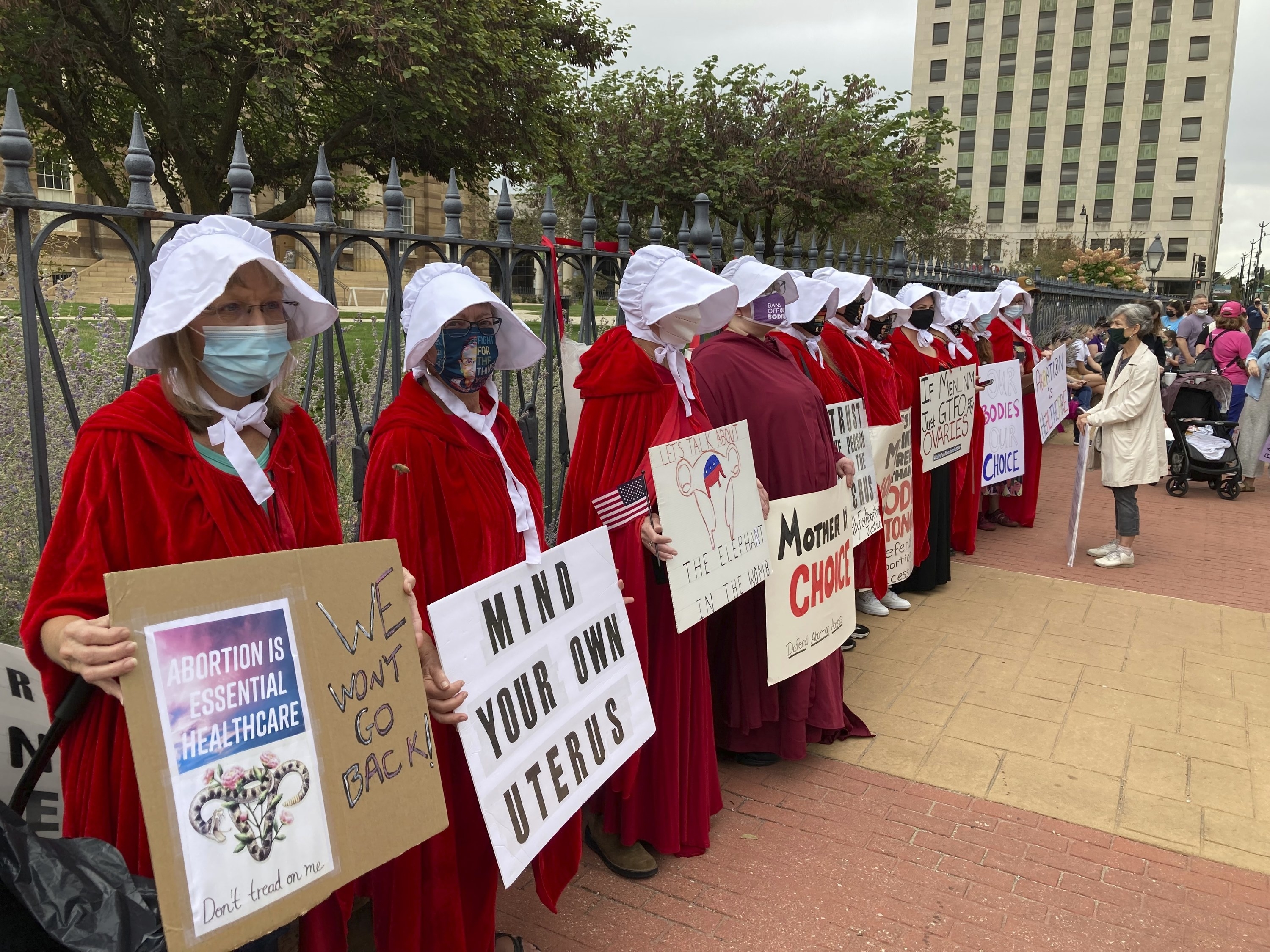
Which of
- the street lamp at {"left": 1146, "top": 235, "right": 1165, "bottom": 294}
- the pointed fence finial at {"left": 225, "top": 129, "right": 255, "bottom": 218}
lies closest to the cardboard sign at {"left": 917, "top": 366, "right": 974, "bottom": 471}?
the pointed fence finial at {"left": 225, "top": 129, "right": 255, "bottom": 218}

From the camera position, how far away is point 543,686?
2.56 meters

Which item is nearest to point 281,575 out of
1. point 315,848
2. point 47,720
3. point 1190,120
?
point 315,848

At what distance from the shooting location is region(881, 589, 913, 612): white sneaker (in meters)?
6.12

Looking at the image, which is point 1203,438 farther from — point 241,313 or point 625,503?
point 241,313

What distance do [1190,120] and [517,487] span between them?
3041 inches

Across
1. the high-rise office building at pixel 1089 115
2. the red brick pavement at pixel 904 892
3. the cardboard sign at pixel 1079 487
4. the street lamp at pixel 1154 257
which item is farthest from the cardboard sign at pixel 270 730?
the high-rise office building at pixel 1089 115

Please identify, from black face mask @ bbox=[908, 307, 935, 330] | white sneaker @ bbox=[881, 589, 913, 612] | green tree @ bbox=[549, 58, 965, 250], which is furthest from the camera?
green tree @ bbox=[549, 58, 965, 250]

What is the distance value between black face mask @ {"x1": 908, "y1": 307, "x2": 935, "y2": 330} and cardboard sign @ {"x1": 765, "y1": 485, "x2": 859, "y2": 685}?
295 cm

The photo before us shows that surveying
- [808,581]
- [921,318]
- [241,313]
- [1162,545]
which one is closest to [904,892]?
[808,581]

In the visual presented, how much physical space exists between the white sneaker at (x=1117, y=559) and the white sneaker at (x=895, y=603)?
2219mm

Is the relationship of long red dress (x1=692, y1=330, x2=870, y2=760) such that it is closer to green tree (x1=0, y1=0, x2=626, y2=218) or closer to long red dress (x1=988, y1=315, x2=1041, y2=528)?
long red dress (x1=988, y1=315, x2=1041, y2=528)

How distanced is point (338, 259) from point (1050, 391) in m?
7.27

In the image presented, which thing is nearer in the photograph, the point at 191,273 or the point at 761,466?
the point at 191,273

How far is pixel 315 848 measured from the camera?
5.77ft
